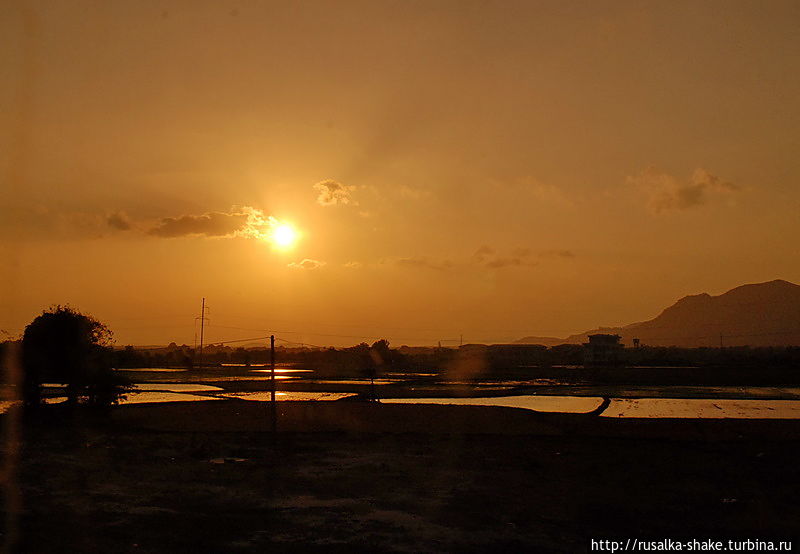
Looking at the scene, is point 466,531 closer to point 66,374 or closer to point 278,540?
point 278,540

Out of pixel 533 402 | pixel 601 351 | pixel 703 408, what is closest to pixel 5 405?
pixel 533 402

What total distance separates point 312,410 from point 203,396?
16756 millimetres

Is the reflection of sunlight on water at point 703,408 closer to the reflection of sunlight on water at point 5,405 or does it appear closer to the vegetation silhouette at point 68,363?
the vegetation silhouette at point 68,363

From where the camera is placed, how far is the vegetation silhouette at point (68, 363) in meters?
34.2

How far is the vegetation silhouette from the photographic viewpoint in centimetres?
3416

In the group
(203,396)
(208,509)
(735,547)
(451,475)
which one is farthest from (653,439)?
(203,396)

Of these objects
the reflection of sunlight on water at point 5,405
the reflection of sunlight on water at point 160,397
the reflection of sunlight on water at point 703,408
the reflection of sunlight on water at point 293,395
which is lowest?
the reflection of sunlight on water at point 703,408

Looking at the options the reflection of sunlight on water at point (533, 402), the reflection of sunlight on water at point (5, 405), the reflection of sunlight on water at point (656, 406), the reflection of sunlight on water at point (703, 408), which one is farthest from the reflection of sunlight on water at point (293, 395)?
the reflection of sunlight on water at point (703, 408)

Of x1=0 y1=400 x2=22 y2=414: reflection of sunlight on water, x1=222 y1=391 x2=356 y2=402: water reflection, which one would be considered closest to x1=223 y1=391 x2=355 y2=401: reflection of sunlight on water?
x1=222 y1=391 x2=356 y2=402: water reflection

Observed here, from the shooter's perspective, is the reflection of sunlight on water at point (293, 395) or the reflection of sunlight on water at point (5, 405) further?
the reflection of sunlight on water at point (293, 395)

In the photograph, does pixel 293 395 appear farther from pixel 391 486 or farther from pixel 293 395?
pixel 391 486

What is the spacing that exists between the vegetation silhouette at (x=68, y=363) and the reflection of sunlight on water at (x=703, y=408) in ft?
90.1

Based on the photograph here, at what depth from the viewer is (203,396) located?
172 ft

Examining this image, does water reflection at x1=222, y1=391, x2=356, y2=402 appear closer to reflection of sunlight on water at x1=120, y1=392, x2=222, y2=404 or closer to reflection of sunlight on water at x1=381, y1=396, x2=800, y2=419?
reflection of sunlight on water at x1=120, y1=392, x2=222, y2=404
